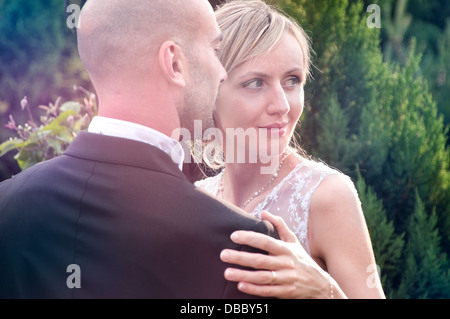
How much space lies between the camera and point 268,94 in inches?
146

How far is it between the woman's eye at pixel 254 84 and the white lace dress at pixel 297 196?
1.83ft

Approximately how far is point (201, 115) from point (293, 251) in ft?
2.26

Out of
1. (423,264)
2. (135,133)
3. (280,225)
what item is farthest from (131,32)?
(423,264)

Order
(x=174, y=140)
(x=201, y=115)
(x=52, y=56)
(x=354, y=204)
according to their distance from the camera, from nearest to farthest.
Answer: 1. (x=174, y=140)
2. (x=201, y=115)
3. (x=354, y=204)
4. (x=52, y=56)

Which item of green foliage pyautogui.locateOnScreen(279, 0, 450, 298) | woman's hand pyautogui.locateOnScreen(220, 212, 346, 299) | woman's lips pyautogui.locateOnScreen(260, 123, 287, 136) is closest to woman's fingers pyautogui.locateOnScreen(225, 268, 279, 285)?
woman's hand pyautogui.locateOnScreen(220, 212, 346, 299)

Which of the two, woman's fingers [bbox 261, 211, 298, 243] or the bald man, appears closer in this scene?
the bald man

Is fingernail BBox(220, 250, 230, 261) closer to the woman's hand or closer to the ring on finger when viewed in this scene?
the woman's hand

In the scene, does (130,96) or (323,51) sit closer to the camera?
(130,96)

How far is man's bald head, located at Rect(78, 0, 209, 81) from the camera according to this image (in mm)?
2490

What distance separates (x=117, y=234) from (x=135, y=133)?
435mm

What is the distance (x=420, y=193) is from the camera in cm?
502

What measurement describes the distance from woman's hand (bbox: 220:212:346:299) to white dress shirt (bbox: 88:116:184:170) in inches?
17.7
